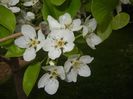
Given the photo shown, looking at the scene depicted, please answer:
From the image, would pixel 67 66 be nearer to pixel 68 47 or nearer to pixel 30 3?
pixel 68 47

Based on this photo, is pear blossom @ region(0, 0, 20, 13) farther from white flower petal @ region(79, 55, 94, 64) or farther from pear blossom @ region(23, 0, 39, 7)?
white flower petal @ region(79, 55, 94, 64)

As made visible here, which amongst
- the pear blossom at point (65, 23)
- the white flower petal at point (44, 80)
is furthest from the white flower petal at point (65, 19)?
the white flower petal at point (44, 80)

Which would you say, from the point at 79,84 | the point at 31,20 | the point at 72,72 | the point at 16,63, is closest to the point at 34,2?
the point at 31,20

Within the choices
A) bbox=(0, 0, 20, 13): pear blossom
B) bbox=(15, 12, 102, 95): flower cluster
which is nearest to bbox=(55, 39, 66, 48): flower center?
bbox=(15, 12, 102, 95): flower cluster

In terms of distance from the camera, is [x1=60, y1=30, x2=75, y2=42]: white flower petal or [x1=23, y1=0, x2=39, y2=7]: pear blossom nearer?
[x1=60, y1=30, x2=75, y2=42]: white flower petal

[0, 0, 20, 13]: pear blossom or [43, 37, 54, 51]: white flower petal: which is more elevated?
[0, 0, 20, 13]: pear blossom

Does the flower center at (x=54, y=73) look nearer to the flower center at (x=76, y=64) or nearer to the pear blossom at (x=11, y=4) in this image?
the flower center at (x=76, y=64)

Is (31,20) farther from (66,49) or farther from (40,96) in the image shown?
(40,96)
